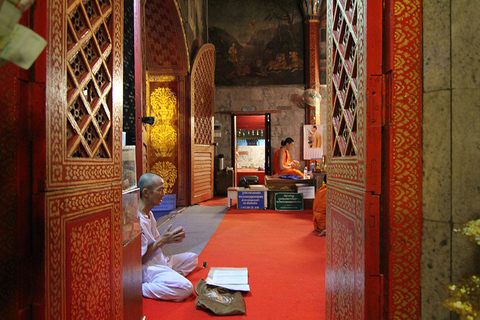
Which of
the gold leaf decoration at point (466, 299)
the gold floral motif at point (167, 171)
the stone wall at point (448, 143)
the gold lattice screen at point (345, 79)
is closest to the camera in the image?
the gold leaf decoration at point (466, 299)

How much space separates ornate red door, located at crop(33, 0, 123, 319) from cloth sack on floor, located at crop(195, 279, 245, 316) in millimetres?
980

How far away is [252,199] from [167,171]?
84.4 inches

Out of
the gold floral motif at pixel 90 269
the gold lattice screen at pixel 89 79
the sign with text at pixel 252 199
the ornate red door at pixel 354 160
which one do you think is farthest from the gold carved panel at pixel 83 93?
the sign with text at pixel 252 199

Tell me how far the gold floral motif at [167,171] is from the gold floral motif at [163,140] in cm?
22

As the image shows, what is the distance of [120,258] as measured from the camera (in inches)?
66.3

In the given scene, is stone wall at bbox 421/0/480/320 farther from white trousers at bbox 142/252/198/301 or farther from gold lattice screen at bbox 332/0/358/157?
white trousers at bbox 142/252/198/301

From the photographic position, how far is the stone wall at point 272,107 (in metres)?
10.7

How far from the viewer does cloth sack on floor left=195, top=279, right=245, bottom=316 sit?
2.49 m

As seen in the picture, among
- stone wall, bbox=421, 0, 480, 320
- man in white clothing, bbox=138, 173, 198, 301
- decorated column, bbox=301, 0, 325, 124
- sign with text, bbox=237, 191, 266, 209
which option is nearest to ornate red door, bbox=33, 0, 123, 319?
man in white clothing, bbox=138, 173, 198, 301

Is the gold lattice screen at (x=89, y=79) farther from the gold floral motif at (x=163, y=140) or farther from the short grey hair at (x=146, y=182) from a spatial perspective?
the gold floral motif at (x=163, y=140)

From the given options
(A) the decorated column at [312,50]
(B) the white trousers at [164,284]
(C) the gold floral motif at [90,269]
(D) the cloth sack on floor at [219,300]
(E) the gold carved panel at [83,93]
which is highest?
(A) the decorated column at [312,50]

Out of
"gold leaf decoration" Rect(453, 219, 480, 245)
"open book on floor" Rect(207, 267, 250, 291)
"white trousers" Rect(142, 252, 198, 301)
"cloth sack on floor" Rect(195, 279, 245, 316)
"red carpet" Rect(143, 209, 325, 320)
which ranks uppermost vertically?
"gold leaf decoration" Rect(453, 219, 480, 245)

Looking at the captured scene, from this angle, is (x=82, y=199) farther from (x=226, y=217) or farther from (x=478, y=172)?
(x=226, y=217)

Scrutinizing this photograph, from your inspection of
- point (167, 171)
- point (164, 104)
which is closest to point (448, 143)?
point (167, 171)
